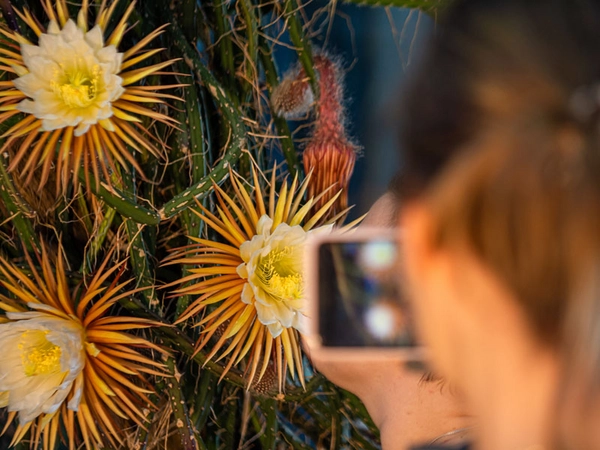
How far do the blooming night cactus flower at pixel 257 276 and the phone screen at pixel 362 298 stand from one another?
4.9 inches

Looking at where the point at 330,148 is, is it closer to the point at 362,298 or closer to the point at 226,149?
the point at 226,149

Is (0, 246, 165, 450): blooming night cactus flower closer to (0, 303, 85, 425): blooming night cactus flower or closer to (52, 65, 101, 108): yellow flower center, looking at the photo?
(0, 303, 85, 425): blooming night cactus flower

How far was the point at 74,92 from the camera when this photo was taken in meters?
0.61

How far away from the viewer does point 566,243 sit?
0.83 ft

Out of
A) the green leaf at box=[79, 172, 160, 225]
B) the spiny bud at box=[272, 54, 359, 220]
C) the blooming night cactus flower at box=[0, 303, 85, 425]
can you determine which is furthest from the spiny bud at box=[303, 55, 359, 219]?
the blooming night cactus flower at box=[0, 303, 85, 425]

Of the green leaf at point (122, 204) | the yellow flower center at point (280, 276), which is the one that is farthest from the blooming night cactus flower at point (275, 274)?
the green leaf at point (122, 204)

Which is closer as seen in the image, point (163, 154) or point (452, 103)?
point (452, 103)

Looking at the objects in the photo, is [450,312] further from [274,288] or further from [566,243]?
[274,288]

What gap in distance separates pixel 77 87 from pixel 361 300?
38 centimetres

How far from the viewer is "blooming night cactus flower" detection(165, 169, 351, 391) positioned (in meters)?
0.63

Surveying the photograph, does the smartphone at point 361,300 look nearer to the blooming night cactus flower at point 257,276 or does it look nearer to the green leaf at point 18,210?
the blooming night cactus flower at point 257,276

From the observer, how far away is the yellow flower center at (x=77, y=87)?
609 mm

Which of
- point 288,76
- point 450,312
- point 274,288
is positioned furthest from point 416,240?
point 288,76

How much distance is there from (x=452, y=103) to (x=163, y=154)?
0.55m
